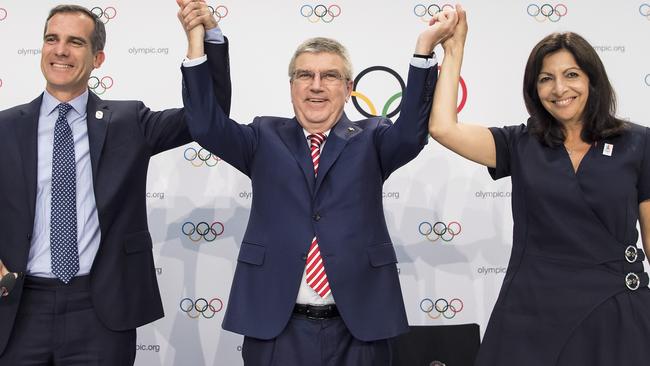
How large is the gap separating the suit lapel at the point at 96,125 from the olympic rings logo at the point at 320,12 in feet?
4.63

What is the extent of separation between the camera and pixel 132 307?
8.27 feet

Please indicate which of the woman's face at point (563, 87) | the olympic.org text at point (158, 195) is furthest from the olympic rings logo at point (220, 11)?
the woman's face at point (563, 87)

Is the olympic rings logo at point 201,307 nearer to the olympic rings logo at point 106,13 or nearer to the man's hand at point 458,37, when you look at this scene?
the olympic rings logo at point 106,13

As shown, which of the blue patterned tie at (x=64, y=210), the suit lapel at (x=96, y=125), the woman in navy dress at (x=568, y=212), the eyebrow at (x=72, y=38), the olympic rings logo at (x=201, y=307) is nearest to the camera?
the woman in navy dress at (x=568, y=212)

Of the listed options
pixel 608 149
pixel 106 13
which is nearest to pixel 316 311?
pixel 608 149

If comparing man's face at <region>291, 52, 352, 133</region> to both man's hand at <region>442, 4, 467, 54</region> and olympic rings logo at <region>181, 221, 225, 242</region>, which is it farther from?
olympic rings logo at <region>181, 221, 225, 242</region>

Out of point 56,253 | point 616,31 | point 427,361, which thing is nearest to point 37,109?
point 56,253

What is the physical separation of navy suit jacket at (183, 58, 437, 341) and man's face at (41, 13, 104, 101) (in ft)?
1.76

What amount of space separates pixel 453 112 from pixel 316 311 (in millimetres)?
804

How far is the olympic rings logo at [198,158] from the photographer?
12.2 feet

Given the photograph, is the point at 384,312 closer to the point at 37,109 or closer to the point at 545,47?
the point at 545,47

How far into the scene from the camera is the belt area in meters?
2.33

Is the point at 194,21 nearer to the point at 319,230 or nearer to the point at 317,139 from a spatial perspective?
the point at 317,139

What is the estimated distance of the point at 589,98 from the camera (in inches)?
93.2
